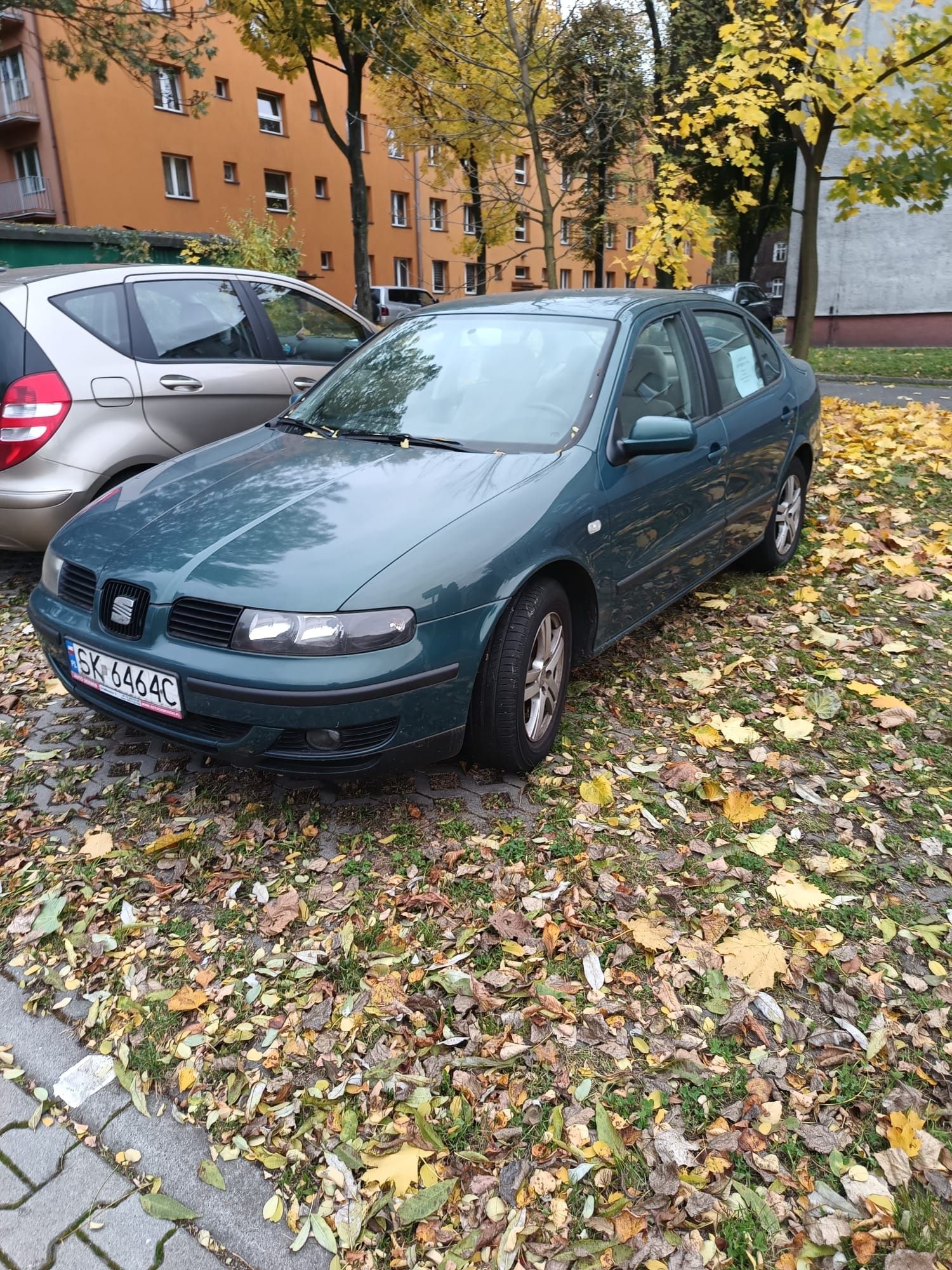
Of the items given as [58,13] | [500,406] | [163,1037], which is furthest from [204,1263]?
[58,13]

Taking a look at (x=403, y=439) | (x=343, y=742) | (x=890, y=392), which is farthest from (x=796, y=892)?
(x=890, y=392)

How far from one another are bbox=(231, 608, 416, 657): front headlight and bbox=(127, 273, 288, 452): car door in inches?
115

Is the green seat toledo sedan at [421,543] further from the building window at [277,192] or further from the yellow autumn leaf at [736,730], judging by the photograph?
the building window at [277,192]

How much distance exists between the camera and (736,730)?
3.83m

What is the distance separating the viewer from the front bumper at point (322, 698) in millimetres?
2781

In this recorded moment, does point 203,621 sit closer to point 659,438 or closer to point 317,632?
point 317,632

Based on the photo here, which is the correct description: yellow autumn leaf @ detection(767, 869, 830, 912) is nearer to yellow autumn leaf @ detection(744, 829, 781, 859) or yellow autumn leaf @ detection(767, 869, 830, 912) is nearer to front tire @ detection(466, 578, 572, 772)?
yellow autumn leaf @ detection(744, 829, 781, 859)

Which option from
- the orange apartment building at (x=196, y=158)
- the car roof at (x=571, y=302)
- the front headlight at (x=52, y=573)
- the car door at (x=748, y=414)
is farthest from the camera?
the orange apartment building at (x=196, y=158)

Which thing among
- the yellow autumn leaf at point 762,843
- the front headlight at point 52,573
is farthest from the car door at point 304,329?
A: the yellow autumn leaf at point 762,843

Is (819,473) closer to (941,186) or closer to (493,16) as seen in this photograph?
(941,186)

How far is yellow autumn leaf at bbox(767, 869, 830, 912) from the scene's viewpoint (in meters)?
2.84

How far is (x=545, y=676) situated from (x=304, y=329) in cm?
397

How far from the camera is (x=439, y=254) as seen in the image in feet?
135

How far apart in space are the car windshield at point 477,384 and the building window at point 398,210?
3756cm
